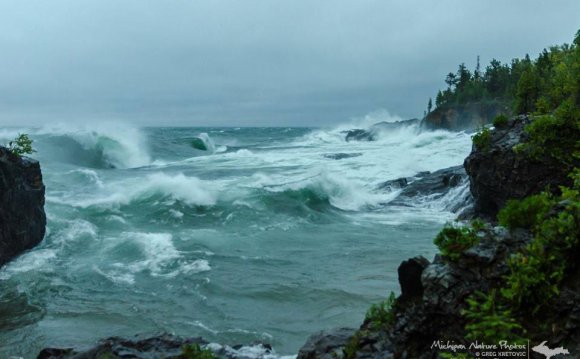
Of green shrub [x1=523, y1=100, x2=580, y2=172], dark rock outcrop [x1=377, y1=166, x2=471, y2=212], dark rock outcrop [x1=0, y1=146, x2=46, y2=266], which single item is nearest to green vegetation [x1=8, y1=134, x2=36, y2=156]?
dark rock outcrop [x1=0, y1=146, x2=46, y2=266]

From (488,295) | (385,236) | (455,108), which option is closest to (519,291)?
(488,295)

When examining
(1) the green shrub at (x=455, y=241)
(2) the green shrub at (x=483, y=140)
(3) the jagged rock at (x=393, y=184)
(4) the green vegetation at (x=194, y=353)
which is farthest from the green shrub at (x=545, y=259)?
(3) the jagged rock at (x=393, y=184)

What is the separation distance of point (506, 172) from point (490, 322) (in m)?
11.5

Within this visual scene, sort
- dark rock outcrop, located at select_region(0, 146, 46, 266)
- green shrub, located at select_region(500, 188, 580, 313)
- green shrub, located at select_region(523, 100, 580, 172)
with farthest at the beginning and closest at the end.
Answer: dark rock outcrop, located at select_region(0, 146, 46, 266)
green shrub, located at select_region(523, 100, 580, 172)
green shrub, located at select_region(500, 188, 580, 313)

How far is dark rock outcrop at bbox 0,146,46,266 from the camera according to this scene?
13555mm

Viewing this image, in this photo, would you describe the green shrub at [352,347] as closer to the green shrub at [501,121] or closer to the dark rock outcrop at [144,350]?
the dark rock outcrop at [144,350]

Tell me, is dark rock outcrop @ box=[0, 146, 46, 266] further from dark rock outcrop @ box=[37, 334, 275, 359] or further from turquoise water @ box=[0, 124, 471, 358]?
dark rock outcrop @ box=[37, 334, 275, 359]

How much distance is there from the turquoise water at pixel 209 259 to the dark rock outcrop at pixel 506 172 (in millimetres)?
2256

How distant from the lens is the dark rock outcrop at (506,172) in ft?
45.1

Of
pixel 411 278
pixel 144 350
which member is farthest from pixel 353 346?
pixel 144 350

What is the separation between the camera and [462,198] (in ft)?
70.4

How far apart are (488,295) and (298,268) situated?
8577 mm

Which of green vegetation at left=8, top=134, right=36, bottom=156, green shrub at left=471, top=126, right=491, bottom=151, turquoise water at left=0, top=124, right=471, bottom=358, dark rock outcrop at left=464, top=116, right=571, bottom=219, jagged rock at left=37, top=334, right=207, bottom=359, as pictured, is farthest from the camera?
green shrub at left=471, top=126, right=491, bottom=151

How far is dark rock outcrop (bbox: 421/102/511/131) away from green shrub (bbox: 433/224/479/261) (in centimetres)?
7360
